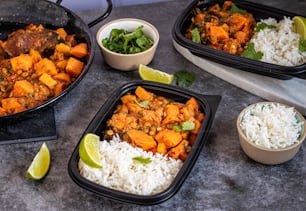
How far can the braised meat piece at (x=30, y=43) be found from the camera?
1831 mm

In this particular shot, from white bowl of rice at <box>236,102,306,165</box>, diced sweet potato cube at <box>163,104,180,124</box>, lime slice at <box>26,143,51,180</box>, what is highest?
white bowl of rice at <box>236,102,306,165</box>

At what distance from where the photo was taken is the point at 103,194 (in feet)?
4.29

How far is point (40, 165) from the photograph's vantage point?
4.89 ft

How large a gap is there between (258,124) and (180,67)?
53 cm

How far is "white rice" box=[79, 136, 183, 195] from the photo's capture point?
1344mm

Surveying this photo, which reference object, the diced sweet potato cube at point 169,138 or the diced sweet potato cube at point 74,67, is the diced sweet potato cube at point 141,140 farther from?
the diced sweet potato cube at point 74,67

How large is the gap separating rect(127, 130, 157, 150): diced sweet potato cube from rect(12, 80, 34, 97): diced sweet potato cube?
16.2 inches

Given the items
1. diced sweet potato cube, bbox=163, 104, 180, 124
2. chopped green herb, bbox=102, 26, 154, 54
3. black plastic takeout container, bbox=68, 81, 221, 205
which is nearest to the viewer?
black plastic takeout container, bbox=68, 81, 221, 205

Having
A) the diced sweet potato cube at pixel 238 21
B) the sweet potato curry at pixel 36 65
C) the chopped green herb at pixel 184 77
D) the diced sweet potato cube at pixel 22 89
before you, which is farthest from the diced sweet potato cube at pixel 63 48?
the diced sweet potato cube at pixel 238 21

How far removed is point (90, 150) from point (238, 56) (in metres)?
0.65

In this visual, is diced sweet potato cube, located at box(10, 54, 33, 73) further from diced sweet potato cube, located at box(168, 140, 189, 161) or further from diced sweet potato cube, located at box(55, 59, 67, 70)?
diced sweet potato cube, located at box(168, 140, 189, 161)

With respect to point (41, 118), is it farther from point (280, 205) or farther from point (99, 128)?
point (280, 205)

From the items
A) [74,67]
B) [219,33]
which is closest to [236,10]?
[219,33]

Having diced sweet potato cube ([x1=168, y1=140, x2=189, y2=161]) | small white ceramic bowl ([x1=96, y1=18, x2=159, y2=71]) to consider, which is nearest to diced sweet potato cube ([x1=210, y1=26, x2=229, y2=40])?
small white ceramic bowl ([x1=96, y1=18, x2=159, y2=71])
